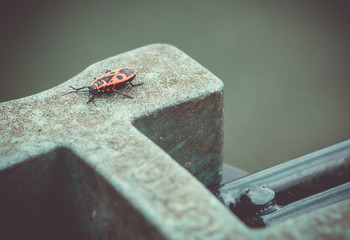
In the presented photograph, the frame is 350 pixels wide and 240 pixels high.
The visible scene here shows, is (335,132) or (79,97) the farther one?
(335,132)

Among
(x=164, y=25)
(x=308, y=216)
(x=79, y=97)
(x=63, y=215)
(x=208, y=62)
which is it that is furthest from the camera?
(x=164, y=25)

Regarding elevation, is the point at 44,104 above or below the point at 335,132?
above

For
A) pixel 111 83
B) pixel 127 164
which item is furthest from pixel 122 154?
pixel 111 83

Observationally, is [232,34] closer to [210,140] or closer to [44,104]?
[210,140]

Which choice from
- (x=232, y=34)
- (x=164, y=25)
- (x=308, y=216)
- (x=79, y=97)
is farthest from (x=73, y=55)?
(x=308, y=216)

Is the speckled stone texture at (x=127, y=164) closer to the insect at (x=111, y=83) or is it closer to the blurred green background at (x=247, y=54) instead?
the insect at (x=111, y=83)

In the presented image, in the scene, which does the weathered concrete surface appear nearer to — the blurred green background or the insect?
the insect

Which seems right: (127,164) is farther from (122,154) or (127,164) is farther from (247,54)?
(247,54)

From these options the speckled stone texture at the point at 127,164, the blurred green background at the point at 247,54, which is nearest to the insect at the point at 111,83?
the speckled stone texture at the point at 127,164
